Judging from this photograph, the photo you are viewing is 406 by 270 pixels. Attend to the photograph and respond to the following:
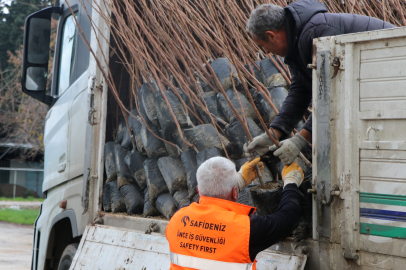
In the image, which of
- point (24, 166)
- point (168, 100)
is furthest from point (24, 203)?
point (168, 100)

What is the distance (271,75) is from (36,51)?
7.60ft

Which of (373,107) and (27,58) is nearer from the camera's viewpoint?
(373,107)

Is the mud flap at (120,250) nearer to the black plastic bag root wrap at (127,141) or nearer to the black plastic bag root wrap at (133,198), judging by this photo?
the black plastic bag root wrap at (133,198)

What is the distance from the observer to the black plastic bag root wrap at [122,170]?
3363 mm

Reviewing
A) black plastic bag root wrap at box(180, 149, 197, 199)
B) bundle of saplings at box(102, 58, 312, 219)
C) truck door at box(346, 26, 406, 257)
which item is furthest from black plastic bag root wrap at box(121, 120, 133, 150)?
truck door at box(346, 26, 406, 257)

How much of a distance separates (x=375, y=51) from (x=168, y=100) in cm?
158

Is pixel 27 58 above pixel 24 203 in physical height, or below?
above

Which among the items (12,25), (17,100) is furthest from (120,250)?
(12,25)

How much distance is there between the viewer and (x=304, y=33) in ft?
7.15

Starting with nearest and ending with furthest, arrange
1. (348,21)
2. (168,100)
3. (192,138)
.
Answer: (348,21)
(192,138)
(168,100)

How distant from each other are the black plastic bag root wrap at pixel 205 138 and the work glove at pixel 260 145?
0.34 metres

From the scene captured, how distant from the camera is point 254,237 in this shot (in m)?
1.89

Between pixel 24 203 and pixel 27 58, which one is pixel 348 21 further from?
pixel 24 203

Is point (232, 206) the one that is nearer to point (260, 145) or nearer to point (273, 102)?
point (260, 145)
